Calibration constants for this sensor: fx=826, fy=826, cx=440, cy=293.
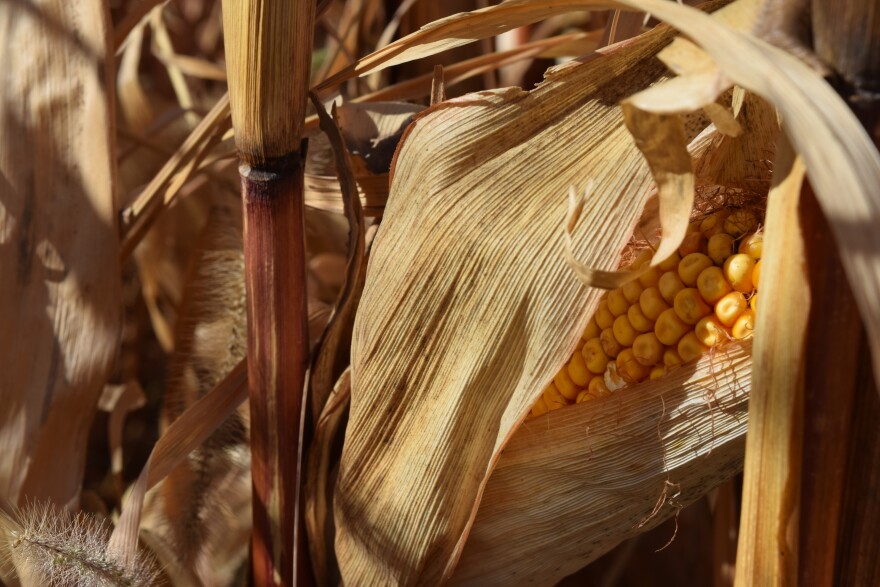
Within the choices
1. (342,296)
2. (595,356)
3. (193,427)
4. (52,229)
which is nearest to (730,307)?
(595,356)

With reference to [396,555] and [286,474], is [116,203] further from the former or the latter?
[396,555]

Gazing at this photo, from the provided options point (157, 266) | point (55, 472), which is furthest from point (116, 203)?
point (157, 266)

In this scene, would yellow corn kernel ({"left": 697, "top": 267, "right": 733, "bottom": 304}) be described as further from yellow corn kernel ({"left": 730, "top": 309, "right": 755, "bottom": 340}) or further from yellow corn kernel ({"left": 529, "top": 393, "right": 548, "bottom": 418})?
yellow corn kernel ({"left": 529, "top": 393, "right": 548, "bottom": 418})

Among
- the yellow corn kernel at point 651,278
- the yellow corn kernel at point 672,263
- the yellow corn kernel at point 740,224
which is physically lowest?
the yellow corn kernel at point 651,278

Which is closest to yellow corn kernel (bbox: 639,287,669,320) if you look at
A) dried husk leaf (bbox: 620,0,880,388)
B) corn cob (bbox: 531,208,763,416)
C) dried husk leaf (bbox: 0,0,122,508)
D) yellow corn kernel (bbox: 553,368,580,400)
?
corn cob (bbox: 531,208,763,416)

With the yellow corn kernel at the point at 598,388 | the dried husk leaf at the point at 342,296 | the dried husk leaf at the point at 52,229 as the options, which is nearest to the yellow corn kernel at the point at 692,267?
the yellow corn kernel at the point at 598,388

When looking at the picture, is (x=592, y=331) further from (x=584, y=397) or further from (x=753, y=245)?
(x=753, y=245)

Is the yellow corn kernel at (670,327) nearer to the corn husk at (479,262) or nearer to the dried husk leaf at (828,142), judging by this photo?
the corn husk at (479,262)
